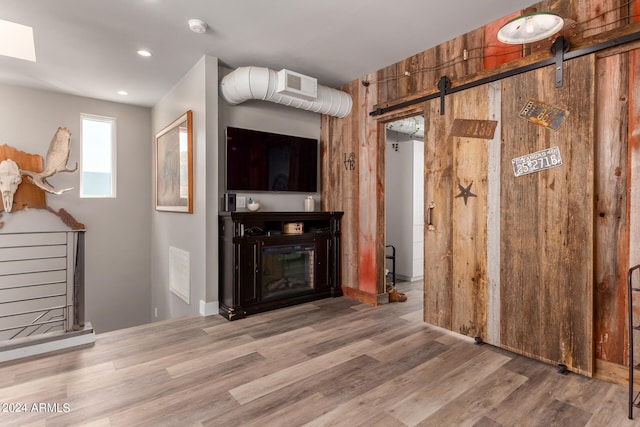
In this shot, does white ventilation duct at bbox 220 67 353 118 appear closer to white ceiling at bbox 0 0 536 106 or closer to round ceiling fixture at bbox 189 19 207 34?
white ceiling at bbox 0 0 536 106

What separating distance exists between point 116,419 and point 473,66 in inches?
144

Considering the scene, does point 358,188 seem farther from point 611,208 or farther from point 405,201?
point 611,208

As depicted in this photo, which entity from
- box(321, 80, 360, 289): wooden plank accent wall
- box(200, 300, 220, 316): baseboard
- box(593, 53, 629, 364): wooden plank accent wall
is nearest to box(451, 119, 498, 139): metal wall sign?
box(593, 53, 629, 364): wooden plank accent wall

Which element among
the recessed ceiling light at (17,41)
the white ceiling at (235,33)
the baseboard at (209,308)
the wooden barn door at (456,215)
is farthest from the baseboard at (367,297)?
the recessed ceiling light at (17,41)

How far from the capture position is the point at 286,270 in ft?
12.6

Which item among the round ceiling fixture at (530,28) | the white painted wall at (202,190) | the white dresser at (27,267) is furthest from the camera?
the white dresser at (27,267)

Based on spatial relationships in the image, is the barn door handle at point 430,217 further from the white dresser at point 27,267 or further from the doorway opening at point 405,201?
the white dresser at point 27,267

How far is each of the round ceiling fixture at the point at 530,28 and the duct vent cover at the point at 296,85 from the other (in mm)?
1959

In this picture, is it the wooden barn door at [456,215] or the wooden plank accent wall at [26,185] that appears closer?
the wooden barn door at [456,215]

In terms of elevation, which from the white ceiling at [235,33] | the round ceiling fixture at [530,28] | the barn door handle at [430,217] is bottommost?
the barn door handle at [430,217]

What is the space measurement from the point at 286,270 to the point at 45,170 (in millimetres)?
3672

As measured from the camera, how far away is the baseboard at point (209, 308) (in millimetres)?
3514

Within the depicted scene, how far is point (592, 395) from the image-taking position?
2.04m

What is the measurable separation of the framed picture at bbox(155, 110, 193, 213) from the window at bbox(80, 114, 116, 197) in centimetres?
79
